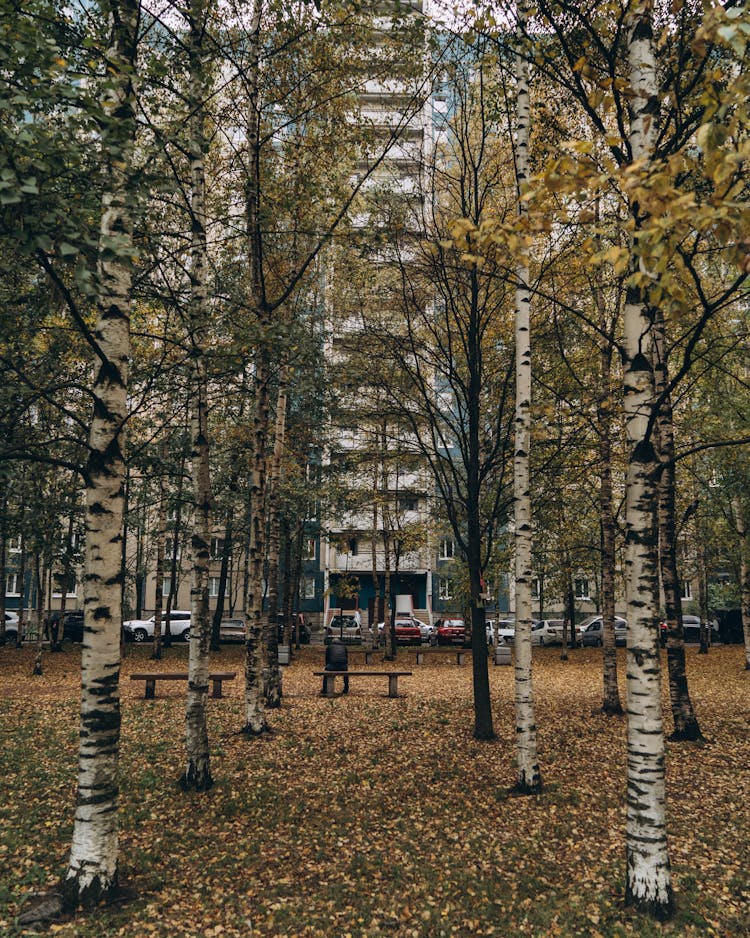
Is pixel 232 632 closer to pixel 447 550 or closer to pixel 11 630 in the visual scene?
pixel 11 630

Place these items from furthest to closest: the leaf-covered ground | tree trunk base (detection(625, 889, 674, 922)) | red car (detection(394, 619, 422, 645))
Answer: red car (detection(394, 619, 422, 645)), the leaf-covered ground, tree trunk base (detection(625, 889, 674, 922))

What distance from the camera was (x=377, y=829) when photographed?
6703 millimetres

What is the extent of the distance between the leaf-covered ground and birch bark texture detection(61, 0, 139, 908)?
0.47 meters

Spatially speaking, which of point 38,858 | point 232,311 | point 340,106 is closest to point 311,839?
point 38,858

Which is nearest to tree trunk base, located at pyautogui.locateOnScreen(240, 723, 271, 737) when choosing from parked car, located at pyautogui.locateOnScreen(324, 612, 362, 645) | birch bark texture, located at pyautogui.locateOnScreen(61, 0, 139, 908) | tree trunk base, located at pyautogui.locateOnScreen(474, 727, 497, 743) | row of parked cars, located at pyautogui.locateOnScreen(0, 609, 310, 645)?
tree trunk base, located at pyautogui.locateOnScreen(474, 727, 497, 743)

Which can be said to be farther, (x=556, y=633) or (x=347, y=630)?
(x=556, y=633)

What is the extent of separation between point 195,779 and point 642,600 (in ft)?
18.6

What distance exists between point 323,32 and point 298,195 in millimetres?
2894

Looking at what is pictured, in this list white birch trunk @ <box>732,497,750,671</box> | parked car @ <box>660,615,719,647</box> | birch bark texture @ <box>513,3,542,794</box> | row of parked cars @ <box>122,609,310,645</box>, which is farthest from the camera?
parked car @ <box>660,615,719,647</box>

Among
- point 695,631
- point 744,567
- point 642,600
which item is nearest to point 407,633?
point 695,631

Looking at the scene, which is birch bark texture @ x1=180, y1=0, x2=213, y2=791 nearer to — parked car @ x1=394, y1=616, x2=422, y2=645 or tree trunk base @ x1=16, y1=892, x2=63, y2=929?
tree trunk base @ x1=16, y1=892, x2=63, y2=929

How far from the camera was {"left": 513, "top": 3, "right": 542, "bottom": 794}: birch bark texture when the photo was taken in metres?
7.69

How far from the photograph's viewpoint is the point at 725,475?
61.9 feet

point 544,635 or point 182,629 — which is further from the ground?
point 182,629
